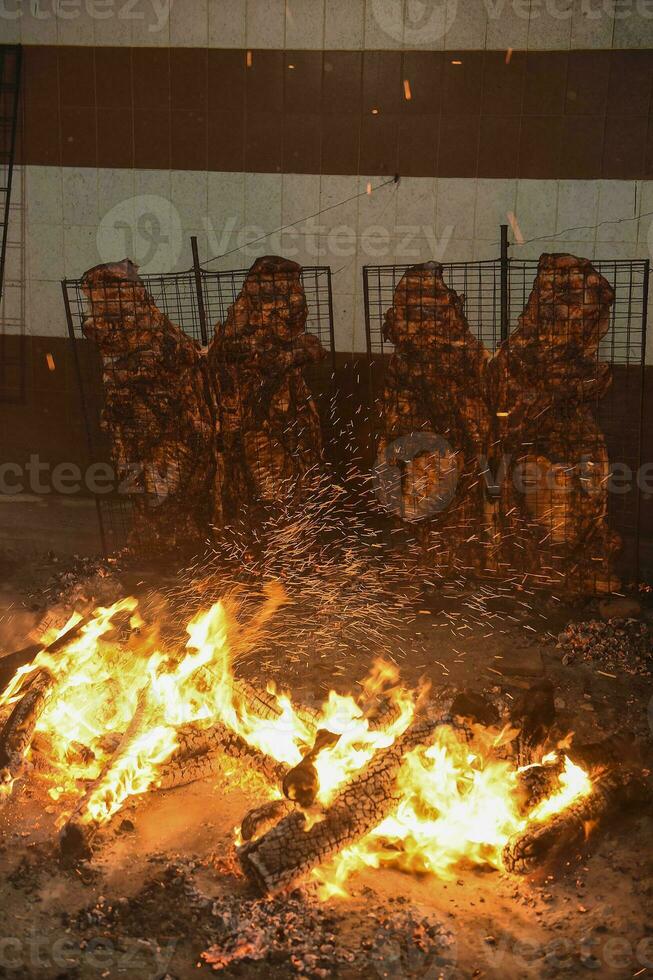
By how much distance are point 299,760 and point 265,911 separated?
3.39 ft

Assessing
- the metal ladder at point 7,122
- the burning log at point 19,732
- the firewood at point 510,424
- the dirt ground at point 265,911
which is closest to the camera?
the dirt ground at point 265,911

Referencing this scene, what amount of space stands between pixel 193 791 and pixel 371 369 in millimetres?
4594

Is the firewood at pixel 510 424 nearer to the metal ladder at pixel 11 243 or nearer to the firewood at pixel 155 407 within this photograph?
the firewood at pixel 155 407

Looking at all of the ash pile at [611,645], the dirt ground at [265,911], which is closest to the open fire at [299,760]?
the dirt ground at [265,911]

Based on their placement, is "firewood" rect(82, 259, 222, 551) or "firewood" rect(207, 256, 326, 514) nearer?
"firewood" rect(207, 256, 326, 514)

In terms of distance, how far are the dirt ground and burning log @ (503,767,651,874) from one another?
3.8 inches

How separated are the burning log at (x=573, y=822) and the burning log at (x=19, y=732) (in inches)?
109

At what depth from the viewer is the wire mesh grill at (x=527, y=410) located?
24.0 ft

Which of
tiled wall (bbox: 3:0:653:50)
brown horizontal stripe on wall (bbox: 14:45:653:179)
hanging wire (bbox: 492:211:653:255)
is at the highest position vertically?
tiled wall (bbox: 3:0:653:50)

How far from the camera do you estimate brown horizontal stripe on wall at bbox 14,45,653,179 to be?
25.2 ft

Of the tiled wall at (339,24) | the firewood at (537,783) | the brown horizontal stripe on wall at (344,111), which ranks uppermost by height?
the tiled wall at (339,24)

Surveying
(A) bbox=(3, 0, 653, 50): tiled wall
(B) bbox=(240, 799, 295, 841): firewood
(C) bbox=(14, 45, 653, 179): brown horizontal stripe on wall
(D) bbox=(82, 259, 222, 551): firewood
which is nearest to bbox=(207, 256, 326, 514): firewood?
(D) bbox=(82, 259, 222, 551): firewood

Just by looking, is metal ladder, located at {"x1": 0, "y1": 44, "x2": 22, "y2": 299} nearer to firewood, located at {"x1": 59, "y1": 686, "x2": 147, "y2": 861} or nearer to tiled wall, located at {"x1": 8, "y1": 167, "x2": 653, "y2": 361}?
tiled wall, located at {"x1": 8, "y1": 167, "x2": 653, "y2": 361}

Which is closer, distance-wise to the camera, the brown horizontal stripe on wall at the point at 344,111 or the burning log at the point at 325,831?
the burning log at the point at 325,831
